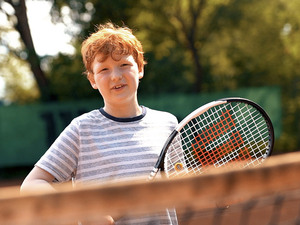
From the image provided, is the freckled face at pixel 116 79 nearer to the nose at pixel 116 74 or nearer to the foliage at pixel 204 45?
the nose at pixel 116 74

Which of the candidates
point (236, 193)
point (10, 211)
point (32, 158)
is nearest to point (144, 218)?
point (236, 193)

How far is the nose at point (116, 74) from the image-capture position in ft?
4.49

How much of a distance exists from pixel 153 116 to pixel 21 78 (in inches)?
462

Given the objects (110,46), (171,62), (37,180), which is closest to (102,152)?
(37,180)

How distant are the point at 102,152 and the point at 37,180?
17 centimetres

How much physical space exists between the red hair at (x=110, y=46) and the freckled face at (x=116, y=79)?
0.02m

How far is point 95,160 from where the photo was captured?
4.36ft

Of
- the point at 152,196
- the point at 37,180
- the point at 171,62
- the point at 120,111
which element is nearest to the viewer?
the point at 152,196

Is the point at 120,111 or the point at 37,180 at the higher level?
the point at 120,111

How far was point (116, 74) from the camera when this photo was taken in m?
1.38

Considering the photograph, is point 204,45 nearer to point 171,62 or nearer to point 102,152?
point 171,62

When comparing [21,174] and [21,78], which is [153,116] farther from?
[21,78]

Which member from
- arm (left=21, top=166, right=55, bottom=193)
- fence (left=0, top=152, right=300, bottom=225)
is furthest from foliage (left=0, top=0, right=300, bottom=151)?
fence (left=0, top=152, right=300, bottom=225)

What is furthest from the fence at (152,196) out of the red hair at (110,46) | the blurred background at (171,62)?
the blurred background at (171,62)
